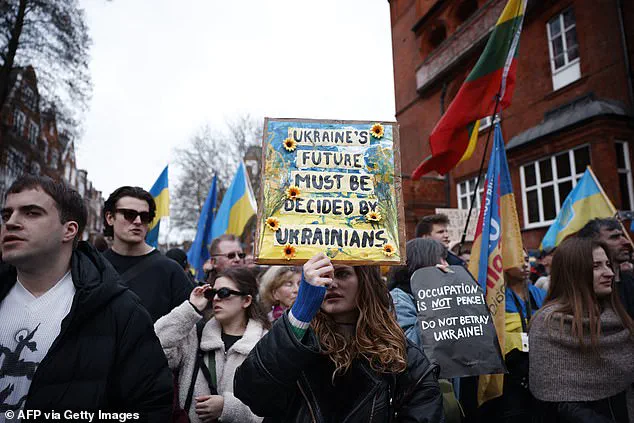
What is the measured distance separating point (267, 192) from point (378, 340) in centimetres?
86

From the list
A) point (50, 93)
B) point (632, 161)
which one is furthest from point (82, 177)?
point (632, 161)

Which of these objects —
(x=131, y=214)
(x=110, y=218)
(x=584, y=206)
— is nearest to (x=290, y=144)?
(x=131, y=214)

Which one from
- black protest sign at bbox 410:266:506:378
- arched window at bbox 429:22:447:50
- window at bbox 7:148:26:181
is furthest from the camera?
arched window at bbox 429:22:447:50

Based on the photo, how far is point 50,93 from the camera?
14.7 metres

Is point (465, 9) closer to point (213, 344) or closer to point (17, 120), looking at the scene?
point (17, 120)

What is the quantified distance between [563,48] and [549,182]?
4171 millimetres

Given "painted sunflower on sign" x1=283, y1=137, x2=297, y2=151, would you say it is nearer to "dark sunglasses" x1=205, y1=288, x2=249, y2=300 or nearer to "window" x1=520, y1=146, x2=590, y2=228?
"dark sunglasses" x1=205, y1=288, x2=249, y2=300

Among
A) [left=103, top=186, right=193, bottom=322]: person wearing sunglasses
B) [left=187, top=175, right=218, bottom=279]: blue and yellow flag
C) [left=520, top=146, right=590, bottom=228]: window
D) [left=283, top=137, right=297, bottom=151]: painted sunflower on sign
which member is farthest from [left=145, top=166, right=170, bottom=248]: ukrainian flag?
[left=520, top=146, right=590, bottom=228]: window

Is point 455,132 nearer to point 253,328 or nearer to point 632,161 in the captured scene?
point 253,328

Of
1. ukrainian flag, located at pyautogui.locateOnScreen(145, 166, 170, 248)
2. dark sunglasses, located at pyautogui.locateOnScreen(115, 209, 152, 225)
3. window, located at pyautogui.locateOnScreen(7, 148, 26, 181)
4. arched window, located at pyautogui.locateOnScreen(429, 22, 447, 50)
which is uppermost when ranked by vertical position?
arched window, located at pyautogui.locateOnScreen(429, 22, 447, 50)

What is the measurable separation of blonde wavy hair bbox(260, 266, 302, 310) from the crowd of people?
1254 mm

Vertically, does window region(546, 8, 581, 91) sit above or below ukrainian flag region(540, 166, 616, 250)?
above

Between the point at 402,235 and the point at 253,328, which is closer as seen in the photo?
the point at 402,235

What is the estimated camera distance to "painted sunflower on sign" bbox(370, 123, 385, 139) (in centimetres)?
224
